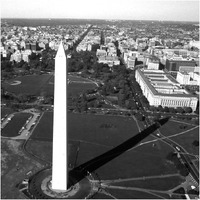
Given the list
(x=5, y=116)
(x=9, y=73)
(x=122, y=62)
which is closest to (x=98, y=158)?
(x=5, y=116)

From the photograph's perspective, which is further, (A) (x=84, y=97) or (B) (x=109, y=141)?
(A) (x=84, y=97)

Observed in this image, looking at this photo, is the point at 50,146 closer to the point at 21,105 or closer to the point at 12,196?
the point at 12,196

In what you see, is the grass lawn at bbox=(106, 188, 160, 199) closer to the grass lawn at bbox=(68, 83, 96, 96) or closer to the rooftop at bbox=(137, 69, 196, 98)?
the rooftop at bbox=(137, 69, 196, 98)

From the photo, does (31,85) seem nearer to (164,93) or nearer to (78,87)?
(78,87)

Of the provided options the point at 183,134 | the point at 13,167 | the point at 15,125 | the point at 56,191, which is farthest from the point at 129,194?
the point at 15,125

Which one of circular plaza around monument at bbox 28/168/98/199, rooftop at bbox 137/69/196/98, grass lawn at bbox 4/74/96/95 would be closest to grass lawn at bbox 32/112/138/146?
circular plaza around monument at bbox 28/168/98/199
